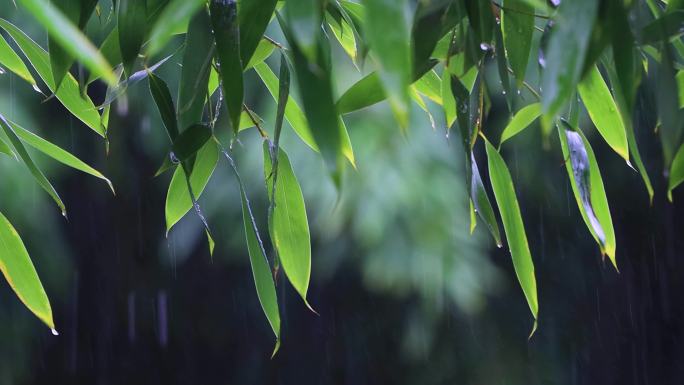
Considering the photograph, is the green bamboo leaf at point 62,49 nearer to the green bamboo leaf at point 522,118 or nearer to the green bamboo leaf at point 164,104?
the green bamboo leaf at point 164,104

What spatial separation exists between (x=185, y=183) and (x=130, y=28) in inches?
11.1

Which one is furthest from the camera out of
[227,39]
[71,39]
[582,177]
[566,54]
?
[582,177]

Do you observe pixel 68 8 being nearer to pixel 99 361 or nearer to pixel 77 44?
pixel 77 44

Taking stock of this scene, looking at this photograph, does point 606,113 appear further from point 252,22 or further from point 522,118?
point 252,22

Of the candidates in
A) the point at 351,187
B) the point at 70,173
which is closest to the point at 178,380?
the point at 70,173

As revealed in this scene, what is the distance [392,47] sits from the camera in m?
0.40

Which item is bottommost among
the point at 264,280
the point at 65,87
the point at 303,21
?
the point at 264,280

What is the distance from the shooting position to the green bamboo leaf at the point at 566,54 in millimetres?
459

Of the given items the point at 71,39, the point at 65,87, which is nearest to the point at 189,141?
the point at 65,87

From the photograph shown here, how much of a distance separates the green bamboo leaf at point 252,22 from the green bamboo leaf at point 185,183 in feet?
0.70

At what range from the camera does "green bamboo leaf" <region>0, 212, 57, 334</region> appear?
2.99 ft

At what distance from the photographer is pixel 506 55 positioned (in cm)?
77

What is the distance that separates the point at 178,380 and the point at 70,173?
2.86 ft

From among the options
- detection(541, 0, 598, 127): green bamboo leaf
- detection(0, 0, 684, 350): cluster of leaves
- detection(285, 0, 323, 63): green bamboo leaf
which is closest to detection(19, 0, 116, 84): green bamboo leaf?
detection(0, 0, 684, 350): cluster of leaves
